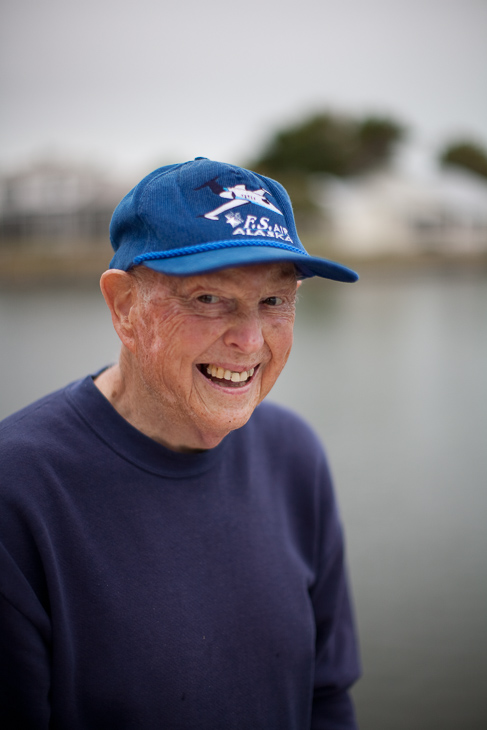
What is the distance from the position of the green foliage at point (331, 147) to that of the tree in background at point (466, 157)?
7.31 ft

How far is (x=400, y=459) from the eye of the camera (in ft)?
10.2

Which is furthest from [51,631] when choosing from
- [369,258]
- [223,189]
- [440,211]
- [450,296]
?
[440,211]

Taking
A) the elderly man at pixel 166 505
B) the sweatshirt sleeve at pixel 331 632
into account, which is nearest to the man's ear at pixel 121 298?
the elderly man at pixel 166 505

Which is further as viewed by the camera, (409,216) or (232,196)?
(409,216)

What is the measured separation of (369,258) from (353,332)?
726 cm

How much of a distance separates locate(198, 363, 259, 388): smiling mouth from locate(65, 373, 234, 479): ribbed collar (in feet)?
0.39

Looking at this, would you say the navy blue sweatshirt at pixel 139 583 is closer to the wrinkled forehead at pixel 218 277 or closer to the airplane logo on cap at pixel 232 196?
the wrinkled forehead at pixel 218 277

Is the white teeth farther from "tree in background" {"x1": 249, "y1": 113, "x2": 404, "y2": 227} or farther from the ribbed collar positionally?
"tree in background" {"x1": 249, "y1": 113, "x2": 404, "y2": 227}

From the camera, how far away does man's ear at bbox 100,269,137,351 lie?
0.73 meters

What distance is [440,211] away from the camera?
770 inches

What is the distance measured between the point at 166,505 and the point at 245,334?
9.8 inches

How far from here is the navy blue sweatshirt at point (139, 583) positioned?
669mm

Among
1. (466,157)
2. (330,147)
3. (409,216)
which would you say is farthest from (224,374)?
(466,157)

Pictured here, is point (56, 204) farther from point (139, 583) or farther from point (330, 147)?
point (139, 583)
